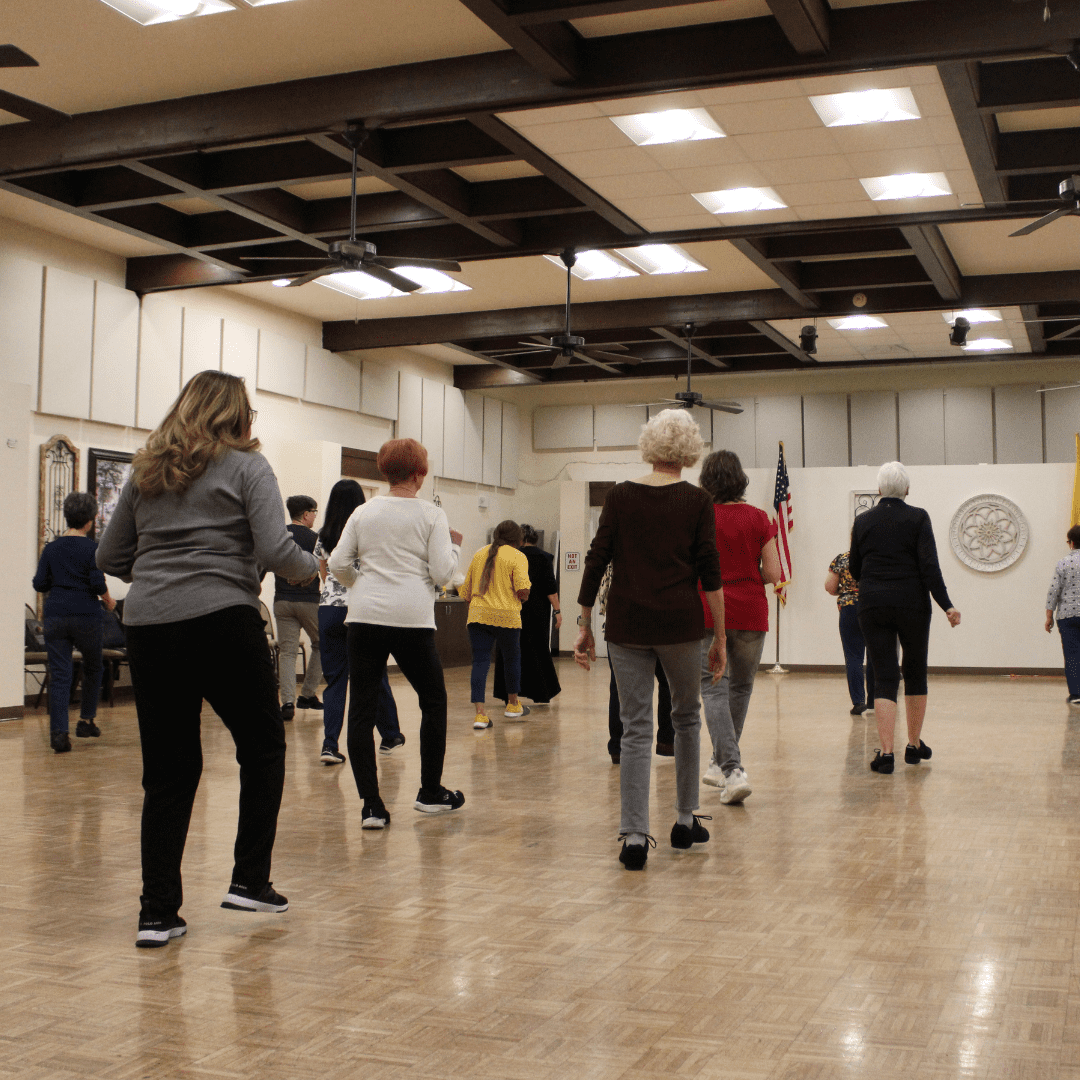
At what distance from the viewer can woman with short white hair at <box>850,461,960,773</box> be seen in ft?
19.6

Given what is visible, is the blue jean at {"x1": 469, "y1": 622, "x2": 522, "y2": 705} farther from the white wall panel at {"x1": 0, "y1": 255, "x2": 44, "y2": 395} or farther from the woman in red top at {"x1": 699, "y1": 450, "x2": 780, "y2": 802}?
the white wall panel at {"x1": 0, "y1": 255, "x2": 44, "y2": 395}

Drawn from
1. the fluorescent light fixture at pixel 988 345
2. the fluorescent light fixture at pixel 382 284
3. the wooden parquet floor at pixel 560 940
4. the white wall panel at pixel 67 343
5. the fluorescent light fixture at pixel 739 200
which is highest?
the fluorescent light fixture at pixel 988 345

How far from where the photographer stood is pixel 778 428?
1702 cm

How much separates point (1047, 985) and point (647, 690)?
5.21 feet

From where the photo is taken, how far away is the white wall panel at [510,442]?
17.8 metres

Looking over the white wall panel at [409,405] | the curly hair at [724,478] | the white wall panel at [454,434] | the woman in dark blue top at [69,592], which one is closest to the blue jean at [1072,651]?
the curly hair at [724,478]

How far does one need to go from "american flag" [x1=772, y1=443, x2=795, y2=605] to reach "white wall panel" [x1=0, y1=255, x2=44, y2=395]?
316 inches

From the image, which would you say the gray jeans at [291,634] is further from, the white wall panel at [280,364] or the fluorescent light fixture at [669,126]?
the white wall panel at [280,364]

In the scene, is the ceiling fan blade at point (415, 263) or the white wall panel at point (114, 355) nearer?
the ceiling fan blade at point (415, 263)

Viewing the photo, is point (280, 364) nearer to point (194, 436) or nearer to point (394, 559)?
point (394, 559)

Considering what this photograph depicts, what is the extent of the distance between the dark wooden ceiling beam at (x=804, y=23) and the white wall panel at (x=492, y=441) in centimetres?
1138

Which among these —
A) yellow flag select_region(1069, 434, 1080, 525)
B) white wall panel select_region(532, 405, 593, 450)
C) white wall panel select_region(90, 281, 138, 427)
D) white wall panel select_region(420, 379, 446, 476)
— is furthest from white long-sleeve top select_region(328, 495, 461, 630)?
white wall panel select_region(532, 405, 593, 450)

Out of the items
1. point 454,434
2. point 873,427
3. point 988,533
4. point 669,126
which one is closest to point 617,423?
point 454,434

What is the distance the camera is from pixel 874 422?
54.6ft
